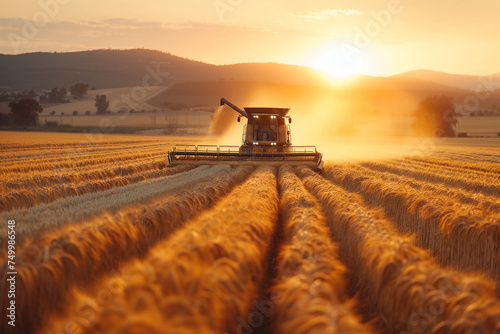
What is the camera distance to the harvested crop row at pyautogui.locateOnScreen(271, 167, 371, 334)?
10.6 feet

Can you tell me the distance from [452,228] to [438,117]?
3012 inches

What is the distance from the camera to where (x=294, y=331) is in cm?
321

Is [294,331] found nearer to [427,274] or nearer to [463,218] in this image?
[427,274]

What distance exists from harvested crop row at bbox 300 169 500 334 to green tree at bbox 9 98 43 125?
81.0 m

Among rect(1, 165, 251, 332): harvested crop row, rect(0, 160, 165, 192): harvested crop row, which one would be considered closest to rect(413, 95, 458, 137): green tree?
rect(0, 160, 165, 192): harvested crop row

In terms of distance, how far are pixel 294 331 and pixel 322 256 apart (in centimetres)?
209

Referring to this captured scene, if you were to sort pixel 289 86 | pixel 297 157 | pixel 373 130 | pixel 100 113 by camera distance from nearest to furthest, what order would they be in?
pixel 297 157
pixel 373 130
pixel 100 113
pixel 289 86

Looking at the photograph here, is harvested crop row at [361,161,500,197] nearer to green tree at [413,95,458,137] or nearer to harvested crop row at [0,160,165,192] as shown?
harvested crop row at [0,160,165,192]

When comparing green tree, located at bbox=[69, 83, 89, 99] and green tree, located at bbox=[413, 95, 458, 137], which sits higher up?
green tree, located at bbox=[69, 83, 89, 99]

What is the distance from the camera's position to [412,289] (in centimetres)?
421

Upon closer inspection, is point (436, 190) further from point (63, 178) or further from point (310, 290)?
point (63, 178)

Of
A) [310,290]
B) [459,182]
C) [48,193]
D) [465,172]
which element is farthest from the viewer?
[465,172]

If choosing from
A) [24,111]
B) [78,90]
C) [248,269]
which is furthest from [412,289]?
[78,90]

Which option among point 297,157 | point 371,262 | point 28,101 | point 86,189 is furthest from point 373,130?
point 371,262
